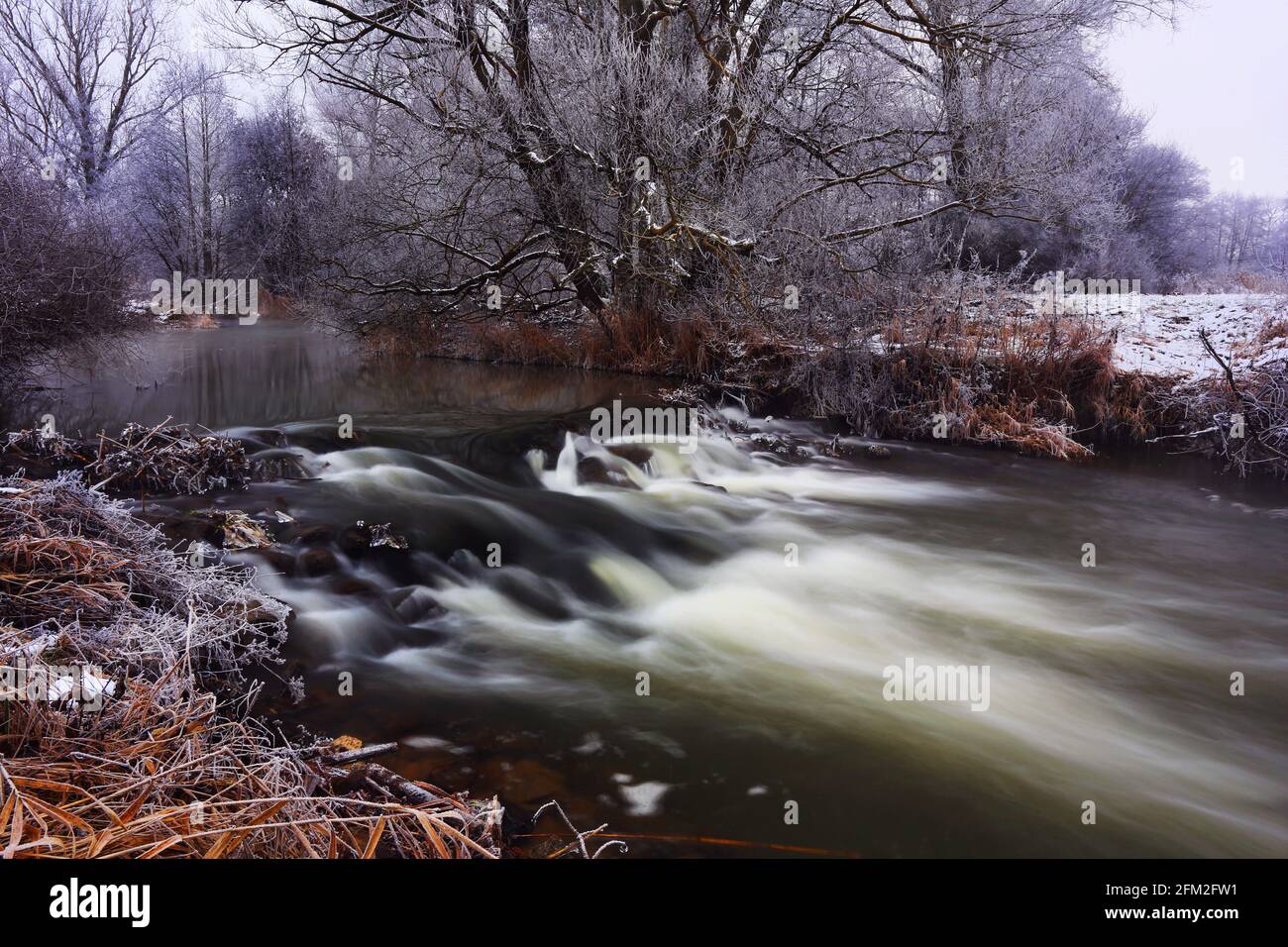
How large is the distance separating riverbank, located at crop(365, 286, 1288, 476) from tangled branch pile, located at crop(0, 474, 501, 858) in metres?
8.21

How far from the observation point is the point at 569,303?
15.0m

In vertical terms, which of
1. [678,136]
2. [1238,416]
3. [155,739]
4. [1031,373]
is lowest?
[155,739]

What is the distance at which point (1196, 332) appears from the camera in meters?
10.8

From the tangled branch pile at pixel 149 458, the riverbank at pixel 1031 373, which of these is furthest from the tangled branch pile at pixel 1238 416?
the tangled branch pile at pixel 149 458

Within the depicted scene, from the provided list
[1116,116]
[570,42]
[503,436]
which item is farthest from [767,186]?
[1116,116]

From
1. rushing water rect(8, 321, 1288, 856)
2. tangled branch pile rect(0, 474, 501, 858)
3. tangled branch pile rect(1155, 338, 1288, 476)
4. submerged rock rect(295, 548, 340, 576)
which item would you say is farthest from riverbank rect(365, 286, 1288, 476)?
tangled branch pile rect(0, 474, 501, 858)

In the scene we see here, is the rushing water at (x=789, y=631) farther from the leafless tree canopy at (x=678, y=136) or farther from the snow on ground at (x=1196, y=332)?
the leafless tree canopy at (x=678, y=136)

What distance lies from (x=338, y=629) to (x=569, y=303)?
36.7ft

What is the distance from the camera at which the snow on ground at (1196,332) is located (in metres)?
9.66

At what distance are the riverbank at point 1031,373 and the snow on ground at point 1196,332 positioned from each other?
0.08 feet

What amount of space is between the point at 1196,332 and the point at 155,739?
12392 millimetres

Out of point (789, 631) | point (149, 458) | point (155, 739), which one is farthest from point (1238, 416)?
point (149, 458)

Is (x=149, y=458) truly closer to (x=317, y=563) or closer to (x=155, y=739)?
(x=317, y=563)
